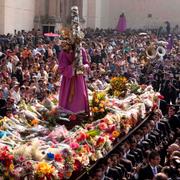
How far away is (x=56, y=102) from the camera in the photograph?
12.4 m

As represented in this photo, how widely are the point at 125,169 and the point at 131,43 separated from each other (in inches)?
921

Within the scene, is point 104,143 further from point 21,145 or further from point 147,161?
point 21,145

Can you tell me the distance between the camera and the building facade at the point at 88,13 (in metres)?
28.9

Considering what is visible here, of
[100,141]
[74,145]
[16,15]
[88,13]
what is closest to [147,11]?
[88,13]

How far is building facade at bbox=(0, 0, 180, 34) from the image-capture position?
28.9 metres

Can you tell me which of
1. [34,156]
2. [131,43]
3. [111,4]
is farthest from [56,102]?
[111,4]

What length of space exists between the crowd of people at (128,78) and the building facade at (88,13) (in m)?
2.63

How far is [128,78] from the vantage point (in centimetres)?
2066

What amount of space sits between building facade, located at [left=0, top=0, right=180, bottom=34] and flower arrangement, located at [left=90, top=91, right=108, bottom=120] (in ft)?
51.1

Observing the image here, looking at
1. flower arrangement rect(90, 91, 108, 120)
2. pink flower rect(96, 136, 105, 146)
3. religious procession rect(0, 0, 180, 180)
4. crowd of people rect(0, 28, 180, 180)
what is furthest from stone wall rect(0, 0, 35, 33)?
pink flower rect(96, 136, 105, 146)

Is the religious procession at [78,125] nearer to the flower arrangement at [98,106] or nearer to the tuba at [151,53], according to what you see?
the flower arrangement at [98,106]

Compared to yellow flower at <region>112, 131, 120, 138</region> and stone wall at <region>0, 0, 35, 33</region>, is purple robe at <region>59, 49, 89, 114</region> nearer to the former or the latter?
yellow flower at <region>112, 131, 120, 138</region>

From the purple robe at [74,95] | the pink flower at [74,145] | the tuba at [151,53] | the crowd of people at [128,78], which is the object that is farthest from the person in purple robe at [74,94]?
the tuba at [151,53]

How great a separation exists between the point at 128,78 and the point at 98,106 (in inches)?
343
